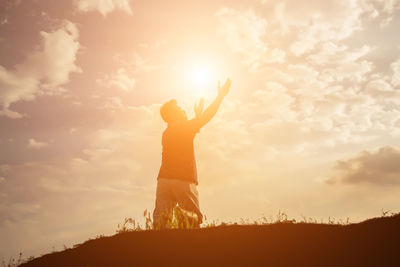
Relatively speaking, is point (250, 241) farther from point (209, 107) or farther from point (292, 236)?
point (209, 107)

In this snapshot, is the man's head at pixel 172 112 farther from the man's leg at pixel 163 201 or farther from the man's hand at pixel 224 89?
the man's leg at pixel 163 201

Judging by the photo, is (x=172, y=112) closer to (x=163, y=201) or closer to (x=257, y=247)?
(x=163, y=201)

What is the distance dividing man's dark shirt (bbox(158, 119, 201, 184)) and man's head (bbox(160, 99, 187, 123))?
9.5 inches

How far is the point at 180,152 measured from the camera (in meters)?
8.56

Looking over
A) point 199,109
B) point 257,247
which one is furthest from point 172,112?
point 257,247

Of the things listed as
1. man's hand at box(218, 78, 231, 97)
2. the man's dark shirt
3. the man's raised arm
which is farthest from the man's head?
man's hand at box(218, 78, 231, 97)

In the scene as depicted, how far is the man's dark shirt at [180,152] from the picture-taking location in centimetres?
838

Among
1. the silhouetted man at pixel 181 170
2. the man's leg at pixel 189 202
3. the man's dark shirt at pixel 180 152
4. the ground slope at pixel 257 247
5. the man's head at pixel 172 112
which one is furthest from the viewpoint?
the man's head at pixel 172 112

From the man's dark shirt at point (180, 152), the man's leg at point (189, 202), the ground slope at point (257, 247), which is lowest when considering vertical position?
the ground slope at point (257, 247)

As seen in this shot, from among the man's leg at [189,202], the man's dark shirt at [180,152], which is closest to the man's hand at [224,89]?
the man's dark shirt at [180,152]

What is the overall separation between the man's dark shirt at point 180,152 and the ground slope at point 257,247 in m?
1.87

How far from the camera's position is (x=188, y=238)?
20.6 ft

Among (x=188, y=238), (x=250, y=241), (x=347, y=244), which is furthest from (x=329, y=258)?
(x=188, y=238)

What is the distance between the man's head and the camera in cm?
907
